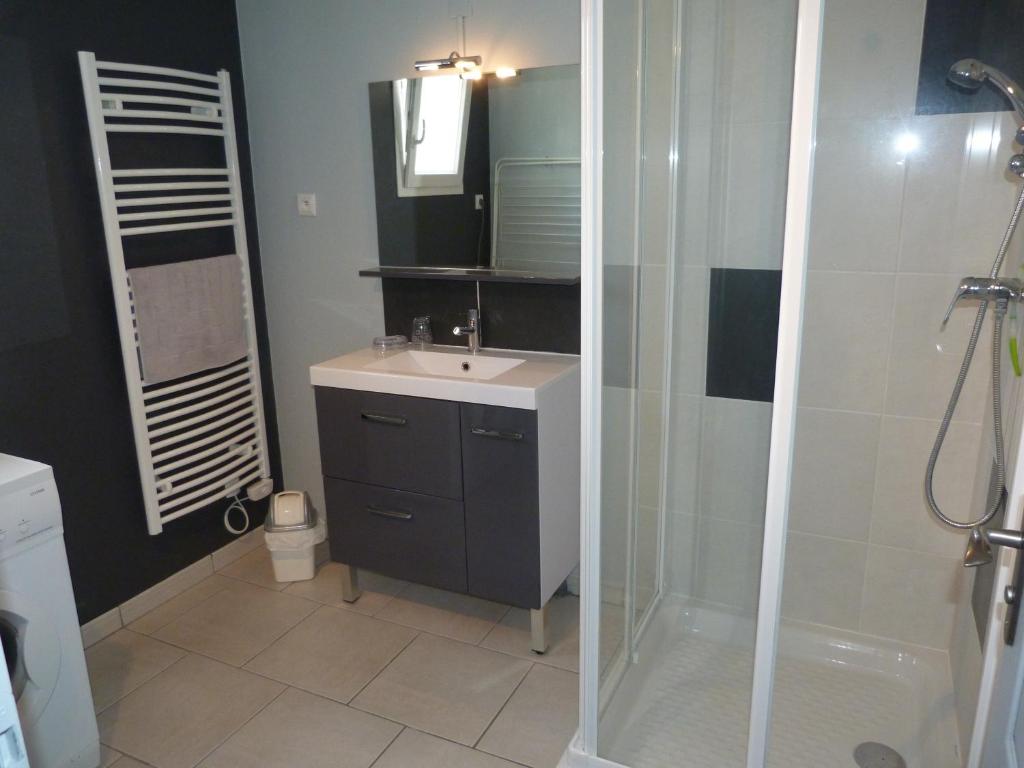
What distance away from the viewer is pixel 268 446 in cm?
334

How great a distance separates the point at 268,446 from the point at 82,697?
4.82ft

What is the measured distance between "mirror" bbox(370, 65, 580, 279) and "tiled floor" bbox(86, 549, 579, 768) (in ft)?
→ 4.11

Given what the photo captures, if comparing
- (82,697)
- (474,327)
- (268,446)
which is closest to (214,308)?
(268,446)

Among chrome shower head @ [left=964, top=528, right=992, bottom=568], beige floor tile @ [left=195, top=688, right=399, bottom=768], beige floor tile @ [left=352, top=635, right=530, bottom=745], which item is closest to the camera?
chrome shower head @ [left=964, top=528, right=992, bottom=568]

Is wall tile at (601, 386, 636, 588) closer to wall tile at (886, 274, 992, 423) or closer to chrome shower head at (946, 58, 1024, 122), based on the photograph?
wall tile at (886, 274, 992, 423)

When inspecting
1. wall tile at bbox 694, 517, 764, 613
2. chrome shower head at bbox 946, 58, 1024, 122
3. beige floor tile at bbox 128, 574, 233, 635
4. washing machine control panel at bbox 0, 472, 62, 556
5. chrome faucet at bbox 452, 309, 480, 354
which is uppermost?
chrome shower head at bbox 946, 58, 1024, 122

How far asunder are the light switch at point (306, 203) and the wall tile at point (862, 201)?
76.6 inches

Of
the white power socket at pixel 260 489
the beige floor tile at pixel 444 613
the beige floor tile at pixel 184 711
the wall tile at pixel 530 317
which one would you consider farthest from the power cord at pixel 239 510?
the wall tile at pixel 530 317

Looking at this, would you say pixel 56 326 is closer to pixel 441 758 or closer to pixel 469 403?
pixel 469 403

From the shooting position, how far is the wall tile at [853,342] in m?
2.00

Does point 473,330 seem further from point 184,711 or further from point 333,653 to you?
point 184,711

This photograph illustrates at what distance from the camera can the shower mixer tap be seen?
5.89ft

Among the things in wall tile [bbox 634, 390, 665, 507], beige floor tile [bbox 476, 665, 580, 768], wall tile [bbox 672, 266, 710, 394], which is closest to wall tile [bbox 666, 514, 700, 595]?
wall tile [bbox 634, 390, 665, 507]

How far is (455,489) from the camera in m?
2.46
